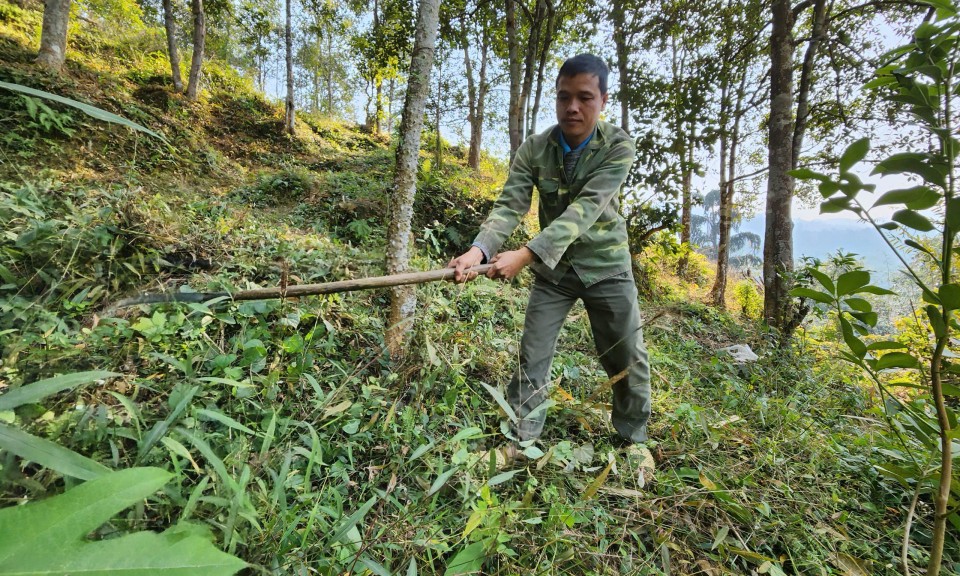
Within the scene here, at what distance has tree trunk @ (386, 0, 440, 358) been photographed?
2.73 metres

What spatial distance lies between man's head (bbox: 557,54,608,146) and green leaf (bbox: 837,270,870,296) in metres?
1.53

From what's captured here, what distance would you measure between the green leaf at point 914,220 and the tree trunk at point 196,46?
1137cm

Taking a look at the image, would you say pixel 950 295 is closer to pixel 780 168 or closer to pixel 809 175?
pixel 809 175

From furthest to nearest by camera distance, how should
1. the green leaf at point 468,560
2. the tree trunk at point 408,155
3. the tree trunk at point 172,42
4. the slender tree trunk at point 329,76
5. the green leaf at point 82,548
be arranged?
the slender tree trunk at point 329,76, the tree trunk at point 172,42, the tree trunk at point 408,155, the green leaf at point 468,560, the green leaf at point 82,548

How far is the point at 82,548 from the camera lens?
0.40 metres

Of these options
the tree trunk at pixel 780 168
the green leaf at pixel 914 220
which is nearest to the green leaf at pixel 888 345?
the green leaf at pixel 914 220

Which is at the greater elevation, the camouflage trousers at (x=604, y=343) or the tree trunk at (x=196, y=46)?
the tree trunk at (x=196, y=46)

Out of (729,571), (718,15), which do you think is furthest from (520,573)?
(718,15)

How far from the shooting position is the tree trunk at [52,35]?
621 cm

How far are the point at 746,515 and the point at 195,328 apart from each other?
286cm

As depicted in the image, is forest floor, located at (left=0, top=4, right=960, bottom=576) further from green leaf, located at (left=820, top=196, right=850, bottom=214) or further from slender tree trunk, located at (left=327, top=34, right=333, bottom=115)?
slender tree trunk, located at (left=327, top=34, right=333, bottom=115)

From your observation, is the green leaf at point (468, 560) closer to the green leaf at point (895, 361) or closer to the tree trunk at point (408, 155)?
the green leaf at point (895, 361)

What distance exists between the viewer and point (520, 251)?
191 cm

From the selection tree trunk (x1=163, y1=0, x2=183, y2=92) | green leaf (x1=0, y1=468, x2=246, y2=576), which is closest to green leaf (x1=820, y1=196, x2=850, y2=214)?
green leaf (x1=0, y1=468, x2=246, y2=576)
